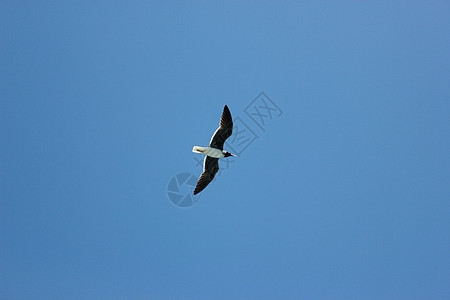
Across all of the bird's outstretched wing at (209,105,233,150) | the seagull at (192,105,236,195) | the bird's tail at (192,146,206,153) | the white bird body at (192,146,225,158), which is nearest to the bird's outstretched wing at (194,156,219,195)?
the seagull at (192,105,236,195)

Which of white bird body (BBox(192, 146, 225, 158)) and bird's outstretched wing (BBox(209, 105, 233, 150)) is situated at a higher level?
bird's outstretched wing (BBox(209, 105, 233, 150))

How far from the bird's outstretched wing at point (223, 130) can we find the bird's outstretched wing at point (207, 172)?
141cm

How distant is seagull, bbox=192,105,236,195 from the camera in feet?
91.6

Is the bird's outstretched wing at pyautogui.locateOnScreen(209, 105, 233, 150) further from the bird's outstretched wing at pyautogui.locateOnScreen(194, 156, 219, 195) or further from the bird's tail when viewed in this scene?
the bird's outstretched wing at pyautogui.locateOnScreen(194, 156, 219, 195)

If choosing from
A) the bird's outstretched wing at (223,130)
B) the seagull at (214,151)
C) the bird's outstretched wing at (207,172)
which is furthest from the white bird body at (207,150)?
the bird's outstretched wing at (207,172)

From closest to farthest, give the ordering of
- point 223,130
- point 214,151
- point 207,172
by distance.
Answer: point 223,130, point 214,151, point 207,172

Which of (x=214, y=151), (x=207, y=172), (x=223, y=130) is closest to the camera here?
(x=223, y=130)

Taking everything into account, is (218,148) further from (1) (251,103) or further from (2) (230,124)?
(1) (251,103)

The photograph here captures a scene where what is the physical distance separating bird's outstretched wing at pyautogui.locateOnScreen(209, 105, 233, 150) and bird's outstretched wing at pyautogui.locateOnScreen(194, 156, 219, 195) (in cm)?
141

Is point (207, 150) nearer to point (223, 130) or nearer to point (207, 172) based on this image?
point (223, 130)

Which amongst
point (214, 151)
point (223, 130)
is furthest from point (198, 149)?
point (223, 130)

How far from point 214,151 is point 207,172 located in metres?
1.90

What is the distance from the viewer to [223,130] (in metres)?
28.0

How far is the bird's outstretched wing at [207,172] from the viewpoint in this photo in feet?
95.2
